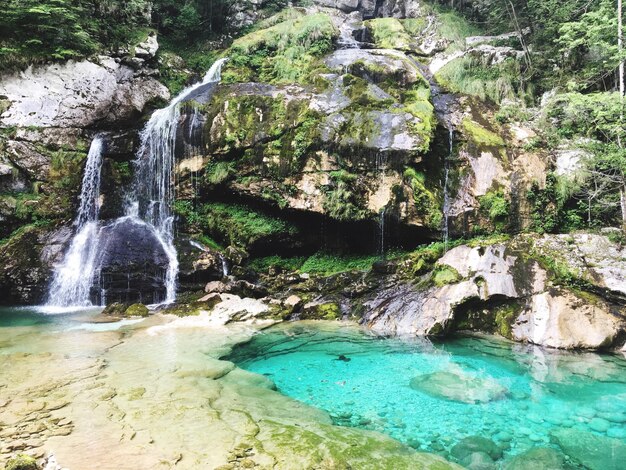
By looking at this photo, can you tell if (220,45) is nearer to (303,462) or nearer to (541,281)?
(541,281)

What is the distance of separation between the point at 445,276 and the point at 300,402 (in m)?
6.17

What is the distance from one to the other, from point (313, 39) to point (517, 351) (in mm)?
15481

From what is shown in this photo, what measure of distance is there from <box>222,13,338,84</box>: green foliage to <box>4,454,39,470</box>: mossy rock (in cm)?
1557

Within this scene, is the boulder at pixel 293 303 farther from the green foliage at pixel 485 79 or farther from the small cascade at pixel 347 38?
the small cascade at pixel 347 38

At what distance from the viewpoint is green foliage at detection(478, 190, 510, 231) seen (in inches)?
486

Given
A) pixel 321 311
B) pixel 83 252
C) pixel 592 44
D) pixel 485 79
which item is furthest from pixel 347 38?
pixel 83 252

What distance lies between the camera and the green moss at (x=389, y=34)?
1982 cm

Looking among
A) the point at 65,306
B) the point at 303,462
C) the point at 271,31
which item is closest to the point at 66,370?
the point at 303,462

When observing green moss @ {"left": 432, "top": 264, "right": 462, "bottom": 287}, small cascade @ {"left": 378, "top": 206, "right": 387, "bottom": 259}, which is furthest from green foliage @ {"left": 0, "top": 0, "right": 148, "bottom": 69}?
green moss @ {"left": 432, "top": 264, "right": 462, "bottom": 287}

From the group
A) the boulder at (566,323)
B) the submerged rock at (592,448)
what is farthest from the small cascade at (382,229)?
the submerged rock at (592,448)

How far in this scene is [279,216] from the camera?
14484mm

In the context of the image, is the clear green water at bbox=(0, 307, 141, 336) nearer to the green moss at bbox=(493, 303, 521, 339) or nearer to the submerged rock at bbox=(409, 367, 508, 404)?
the submerged rock at bbox=(409, 367, 508, 404)

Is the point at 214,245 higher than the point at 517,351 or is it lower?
higher

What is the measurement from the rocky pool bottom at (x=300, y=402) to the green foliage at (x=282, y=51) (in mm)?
12047
